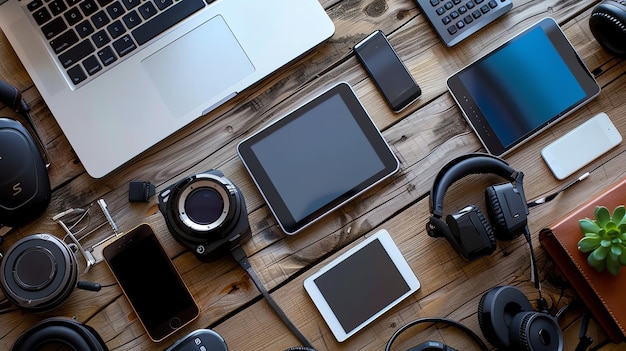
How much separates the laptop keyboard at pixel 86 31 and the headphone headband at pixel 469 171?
0.50 meters

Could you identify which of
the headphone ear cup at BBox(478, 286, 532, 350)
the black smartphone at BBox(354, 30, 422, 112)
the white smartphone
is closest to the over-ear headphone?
the headphone ear cup at BBox(478, 286, 532, 350)

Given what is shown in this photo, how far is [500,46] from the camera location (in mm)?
1047

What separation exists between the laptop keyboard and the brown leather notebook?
690mm

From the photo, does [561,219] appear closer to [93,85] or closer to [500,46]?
[500,46]

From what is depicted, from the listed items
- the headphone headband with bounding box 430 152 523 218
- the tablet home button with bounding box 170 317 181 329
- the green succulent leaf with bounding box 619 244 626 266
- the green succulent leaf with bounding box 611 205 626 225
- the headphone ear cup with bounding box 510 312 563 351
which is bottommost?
the headphone ear cup with bounding box 510 312 563 351

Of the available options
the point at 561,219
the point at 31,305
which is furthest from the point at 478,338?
the point at 31,305

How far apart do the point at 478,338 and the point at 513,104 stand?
357 mm

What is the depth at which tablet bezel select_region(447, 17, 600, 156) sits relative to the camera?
3.38ft

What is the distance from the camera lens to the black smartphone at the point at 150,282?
0.97 m

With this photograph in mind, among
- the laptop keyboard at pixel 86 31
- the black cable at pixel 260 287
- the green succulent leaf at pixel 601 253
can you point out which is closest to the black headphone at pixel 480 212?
the green succulent leaf at pixel 601 253

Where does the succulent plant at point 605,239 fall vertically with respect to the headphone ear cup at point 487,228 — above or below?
below

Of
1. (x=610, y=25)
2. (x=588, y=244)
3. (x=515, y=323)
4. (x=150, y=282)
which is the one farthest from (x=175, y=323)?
(x=610, y=25)

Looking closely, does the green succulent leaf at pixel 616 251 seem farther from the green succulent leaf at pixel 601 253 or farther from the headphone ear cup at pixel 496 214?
the headphone ear cup at pixel 496 214

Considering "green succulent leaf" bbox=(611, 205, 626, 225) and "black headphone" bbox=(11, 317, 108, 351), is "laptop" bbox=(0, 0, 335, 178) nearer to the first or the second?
"black headphone" bbox=(11, 317, 108, 351)
